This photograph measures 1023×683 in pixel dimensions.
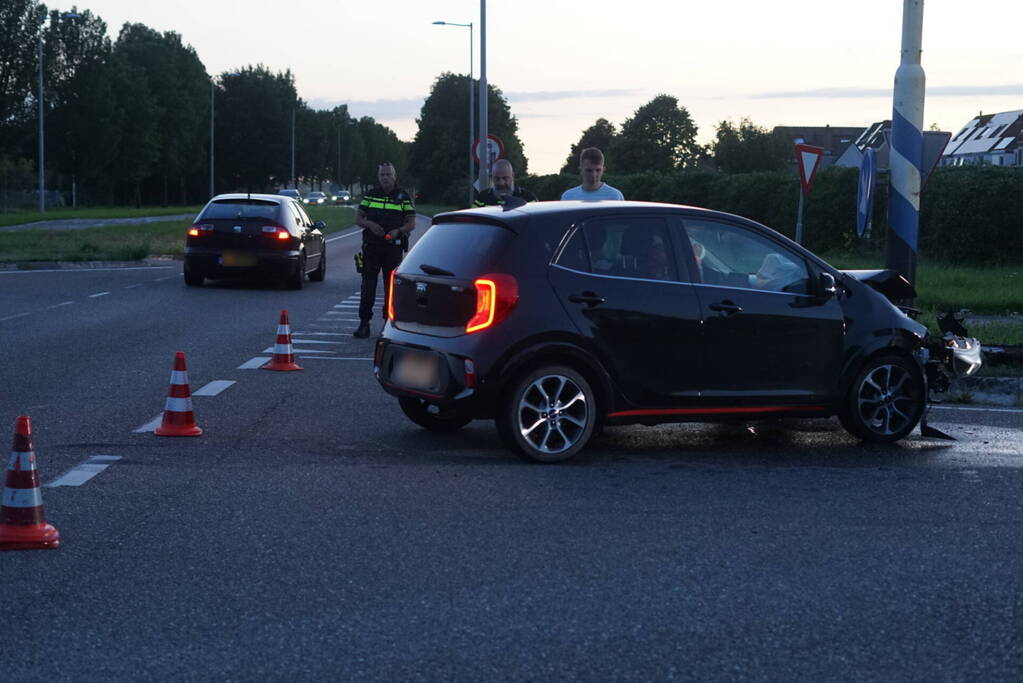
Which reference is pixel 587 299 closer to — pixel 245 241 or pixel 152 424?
pixel 152 424

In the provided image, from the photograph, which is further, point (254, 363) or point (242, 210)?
point (242, 210)

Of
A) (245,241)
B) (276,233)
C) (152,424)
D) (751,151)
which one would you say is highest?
(751,151)

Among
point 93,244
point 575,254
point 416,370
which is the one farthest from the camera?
point 93,244

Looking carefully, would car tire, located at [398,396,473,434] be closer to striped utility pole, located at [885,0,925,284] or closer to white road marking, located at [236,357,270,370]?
white road marking, located at [236,357,270,370]

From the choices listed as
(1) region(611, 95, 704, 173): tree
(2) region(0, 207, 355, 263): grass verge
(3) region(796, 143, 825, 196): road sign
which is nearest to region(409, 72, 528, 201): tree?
(1) region(611, 95, 704, 173): tree

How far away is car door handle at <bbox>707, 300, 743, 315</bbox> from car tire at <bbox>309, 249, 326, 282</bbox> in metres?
17.7

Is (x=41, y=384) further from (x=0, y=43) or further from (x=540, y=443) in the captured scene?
(x=0, y=43)

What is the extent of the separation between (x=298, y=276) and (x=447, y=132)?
100363mm

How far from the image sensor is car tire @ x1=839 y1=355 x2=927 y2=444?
9.18 meters

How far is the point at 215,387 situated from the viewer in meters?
11.5

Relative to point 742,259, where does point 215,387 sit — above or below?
below

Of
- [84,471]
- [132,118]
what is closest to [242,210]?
[84,471]

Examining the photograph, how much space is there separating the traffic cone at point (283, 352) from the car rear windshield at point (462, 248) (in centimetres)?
388

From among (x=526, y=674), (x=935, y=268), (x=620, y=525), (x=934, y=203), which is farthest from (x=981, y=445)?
(x=934, y=203)
